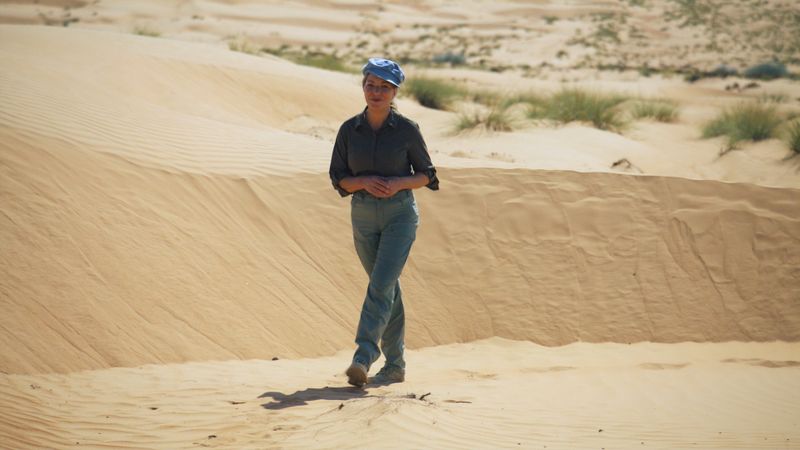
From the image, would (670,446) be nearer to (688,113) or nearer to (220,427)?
(220,427)

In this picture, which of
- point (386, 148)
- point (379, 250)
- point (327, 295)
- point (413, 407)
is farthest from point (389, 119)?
point (327, 295)

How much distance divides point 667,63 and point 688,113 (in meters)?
14.2

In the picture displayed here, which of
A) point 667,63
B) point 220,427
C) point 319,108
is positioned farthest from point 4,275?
point 667,63

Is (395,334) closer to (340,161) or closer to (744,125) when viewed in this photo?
(340,161)

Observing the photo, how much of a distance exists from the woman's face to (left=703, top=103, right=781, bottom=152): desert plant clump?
11.5 metres

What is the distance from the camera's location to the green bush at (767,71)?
29.4m

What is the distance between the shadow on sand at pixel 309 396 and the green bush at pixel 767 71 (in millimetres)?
26233

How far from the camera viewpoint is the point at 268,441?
15.3 feet

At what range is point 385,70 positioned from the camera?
5.39 metres

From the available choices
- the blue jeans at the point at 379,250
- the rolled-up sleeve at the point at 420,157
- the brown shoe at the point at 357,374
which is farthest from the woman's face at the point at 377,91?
Answer: the brown shoe at the point at 357,374

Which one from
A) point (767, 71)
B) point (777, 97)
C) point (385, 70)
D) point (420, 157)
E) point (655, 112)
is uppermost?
point (385, 70)

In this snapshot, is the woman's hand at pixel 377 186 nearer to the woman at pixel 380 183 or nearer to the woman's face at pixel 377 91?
the woman at pixel 380 183

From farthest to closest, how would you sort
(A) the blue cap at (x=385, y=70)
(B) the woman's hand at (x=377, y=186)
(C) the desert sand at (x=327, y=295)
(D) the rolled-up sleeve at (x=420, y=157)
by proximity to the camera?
1. (D) the rolled-up sleeve at (x=420, y=157)
2. (B) the woman's hand at (x=377, y=186)
3. (A) the blue cap at (x=385, y=70)
4. (C) the desert sand at (x=327, y=295)

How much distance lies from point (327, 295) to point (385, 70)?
9.66ft
